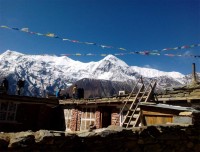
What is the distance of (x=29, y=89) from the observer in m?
178

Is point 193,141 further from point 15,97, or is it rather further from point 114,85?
point 114,85

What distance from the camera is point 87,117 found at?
20.4 metres

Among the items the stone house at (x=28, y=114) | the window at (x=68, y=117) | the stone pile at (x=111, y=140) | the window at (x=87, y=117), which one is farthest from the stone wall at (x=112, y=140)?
the stone house at (x=28, y=114)

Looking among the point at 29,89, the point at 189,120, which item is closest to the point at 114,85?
the point at 29,89

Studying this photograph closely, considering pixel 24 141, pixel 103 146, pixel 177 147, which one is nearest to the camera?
pixel 24 141

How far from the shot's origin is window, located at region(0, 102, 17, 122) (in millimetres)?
20297

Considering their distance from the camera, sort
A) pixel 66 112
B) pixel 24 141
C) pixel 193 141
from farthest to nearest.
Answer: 1. pixel 66 112
2. pixel 193 141
3. pixel 24 141

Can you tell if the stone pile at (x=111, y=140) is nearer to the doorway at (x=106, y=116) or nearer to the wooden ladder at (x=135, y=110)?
the wooden ladder at (x=135, y=110)

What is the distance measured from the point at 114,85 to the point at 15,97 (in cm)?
14918

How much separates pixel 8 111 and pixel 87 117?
708 cm

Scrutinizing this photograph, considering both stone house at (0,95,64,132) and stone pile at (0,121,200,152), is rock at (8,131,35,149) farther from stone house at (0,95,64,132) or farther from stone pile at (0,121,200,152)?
stone house at (0,95,64,132)

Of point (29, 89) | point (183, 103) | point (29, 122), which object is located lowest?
point (29, 122)

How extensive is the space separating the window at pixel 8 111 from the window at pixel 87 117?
6153 mm

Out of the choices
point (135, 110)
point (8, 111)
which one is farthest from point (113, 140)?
point (8, 111)
